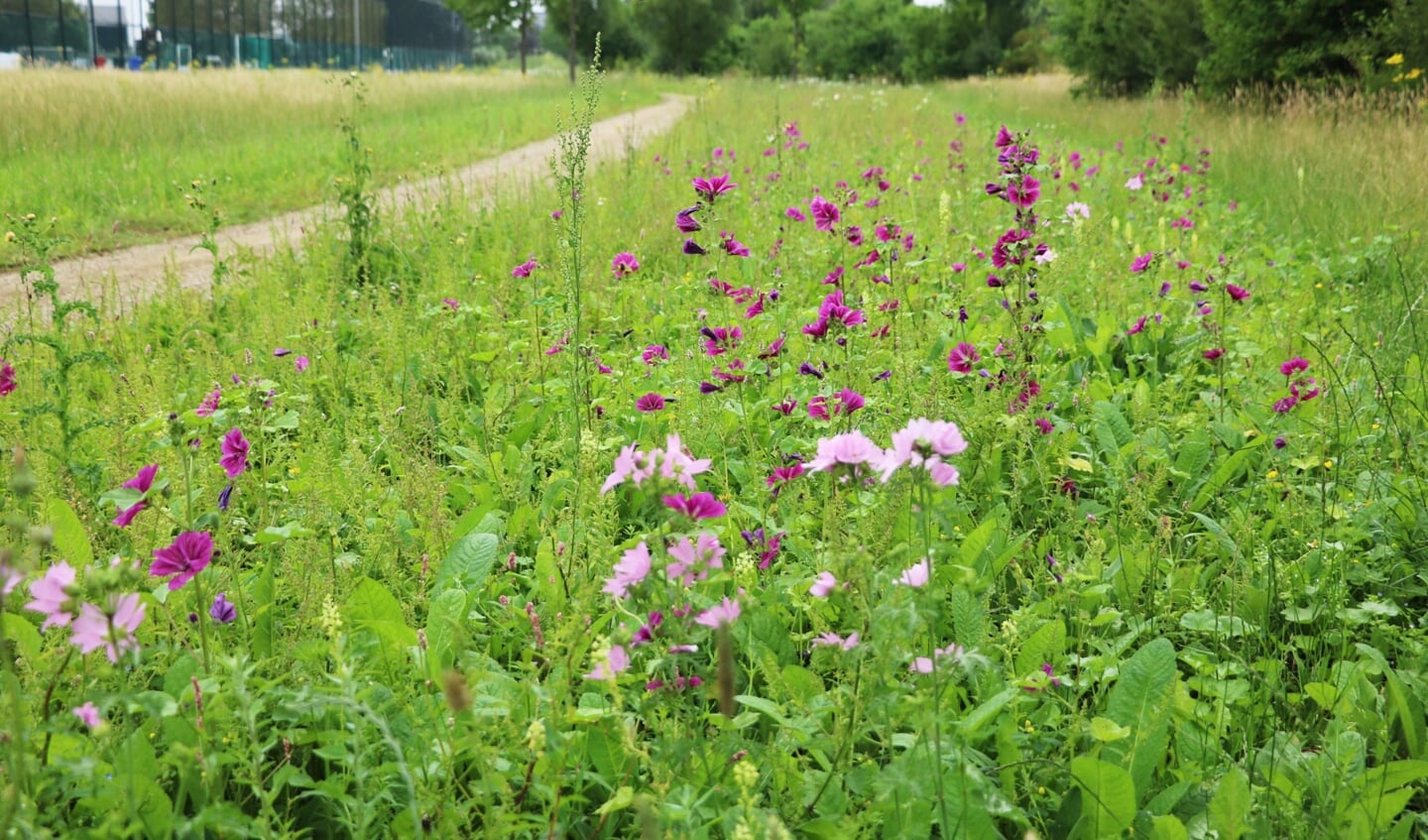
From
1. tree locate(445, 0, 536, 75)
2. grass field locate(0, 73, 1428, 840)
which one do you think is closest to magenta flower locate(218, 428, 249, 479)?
grass field locate(0, 73, 1428, 840)

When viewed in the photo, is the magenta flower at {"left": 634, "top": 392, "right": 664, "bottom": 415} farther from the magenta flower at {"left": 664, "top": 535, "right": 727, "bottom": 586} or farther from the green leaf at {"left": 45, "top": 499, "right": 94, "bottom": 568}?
the green leaf at {"left": 45, "top": 499, "right": 94, "bottom": 568}

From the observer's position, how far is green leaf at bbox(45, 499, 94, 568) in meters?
2.02

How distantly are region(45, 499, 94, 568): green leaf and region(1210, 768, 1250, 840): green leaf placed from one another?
2230 millimetres

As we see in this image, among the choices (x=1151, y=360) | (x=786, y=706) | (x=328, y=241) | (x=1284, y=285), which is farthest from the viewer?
(x=328, y=241)

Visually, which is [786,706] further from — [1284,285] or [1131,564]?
[1284,285]

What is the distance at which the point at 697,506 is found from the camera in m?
1.32

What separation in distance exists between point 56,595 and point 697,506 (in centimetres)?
84

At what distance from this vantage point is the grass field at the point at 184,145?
746cm

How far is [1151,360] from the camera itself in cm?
344

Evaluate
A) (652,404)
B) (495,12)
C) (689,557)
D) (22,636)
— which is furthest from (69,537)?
(495,12)

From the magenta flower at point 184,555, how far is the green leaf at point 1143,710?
158 cm

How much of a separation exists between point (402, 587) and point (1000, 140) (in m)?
2.10

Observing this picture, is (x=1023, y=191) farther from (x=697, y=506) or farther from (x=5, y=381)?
(x=5, y=381)

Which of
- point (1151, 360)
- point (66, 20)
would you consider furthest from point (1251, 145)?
point (66, 20)
